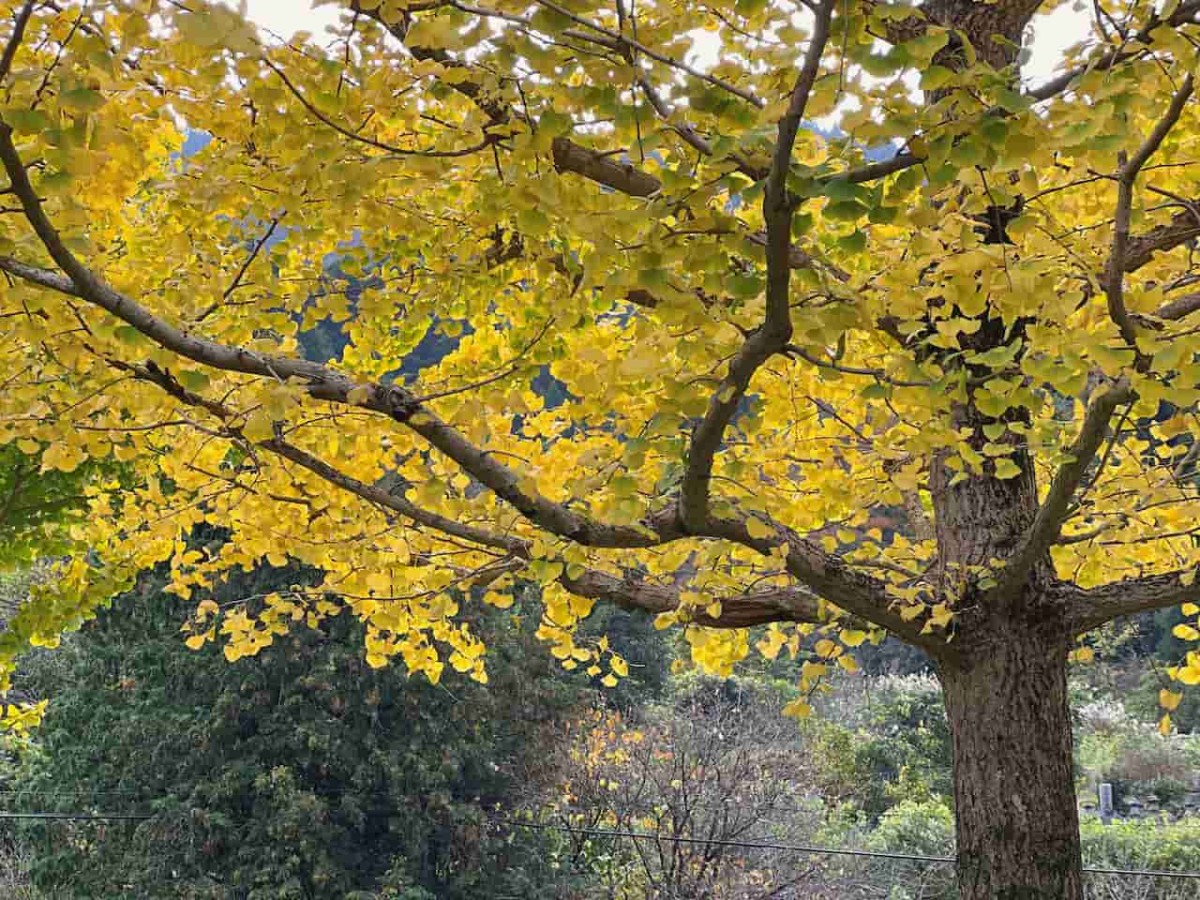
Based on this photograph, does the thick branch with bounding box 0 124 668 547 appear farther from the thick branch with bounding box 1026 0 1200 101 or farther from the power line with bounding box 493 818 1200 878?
the power line with bounding box 493 818 1200 878

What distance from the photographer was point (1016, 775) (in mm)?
2471

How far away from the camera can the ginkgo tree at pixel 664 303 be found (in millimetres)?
1285

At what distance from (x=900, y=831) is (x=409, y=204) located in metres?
7.52

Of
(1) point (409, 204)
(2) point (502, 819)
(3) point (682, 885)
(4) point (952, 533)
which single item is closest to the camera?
(1) point (409, 204)

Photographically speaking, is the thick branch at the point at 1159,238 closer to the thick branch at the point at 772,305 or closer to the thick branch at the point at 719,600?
the thick branch at the point at 719,600

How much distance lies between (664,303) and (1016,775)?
1.69m

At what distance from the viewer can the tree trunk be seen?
96.0 inches

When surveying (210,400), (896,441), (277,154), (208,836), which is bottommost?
(208,836)

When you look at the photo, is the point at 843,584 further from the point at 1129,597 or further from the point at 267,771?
the point at 267,771

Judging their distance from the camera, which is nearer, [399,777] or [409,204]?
[409,204]

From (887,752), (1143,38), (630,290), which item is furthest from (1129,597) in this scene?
(887,752)

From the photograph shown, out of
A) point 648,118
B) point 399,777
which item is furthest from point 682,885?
point 648,118

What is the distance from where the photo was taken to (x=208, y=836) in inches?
338

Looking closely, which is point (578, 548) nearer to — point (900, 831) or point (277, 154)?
point (277, 154)
